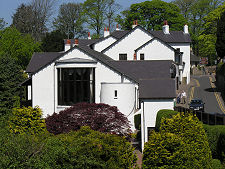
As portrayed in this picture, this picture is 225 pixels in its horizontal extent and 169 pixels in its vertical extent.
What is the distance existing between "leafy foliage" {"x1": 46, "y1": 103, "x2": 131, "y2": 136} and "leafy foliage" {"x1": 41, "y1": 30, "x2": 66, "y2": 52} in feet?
161

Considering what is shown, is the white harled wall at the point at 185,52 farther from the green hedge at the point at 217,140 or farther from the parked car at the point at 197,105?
the green hedge at the point at 217,140

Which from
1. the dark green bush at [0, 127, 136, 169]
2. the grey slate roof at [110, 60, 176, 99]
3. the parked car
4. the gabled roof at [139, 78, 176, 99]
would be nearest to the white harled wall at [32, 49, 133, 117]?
the grey slate roof at [110, 60, 176, 99]

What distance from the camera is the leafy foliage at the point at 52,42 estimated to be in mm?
72188

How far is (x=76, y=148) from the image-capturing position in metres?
14.7

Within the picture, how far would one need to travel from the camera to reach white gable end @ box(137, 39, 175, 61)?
150ft

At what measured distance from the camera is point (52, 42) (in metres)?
72.5

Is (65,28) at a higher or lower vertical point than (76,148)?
higher

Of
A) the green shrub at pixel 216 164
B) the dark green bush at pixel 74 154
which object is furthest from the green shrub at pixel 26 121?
the green shrub at pixel 216 164

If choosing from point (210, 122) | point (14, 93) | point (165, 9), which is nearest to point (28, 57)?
point (14, 93)

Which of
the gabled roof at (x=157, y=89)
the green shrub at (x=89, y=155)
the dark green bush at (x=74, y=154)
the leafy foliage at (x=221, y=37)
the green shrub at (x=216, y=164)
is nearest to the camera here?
the dark green bush at (x=74, y=154)

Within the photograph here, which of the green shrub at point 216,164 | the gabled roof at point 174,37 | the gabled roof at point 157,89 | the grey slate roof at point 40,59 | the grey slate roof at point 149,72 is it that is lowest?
the green shrub at point 216,164

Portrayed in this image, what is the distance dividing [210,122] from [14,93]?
2784cm

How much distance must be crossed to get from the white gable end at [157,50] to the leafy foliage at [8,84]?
1655 cm

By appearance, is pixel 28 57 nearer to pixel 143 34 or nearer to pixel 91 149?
pixel 143 34
